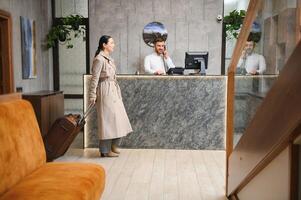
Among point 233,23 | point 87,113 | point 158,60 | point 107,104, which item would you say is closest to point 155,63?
point 158,60

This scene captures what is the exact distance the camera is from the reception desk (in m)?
5.34

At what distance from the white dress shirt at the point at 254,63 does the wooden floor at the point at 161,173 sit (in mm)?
1338

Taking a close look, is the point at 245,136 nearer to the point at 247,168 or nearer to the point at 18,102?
the point at 247,168

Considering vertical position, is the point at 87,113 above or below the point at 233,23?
below

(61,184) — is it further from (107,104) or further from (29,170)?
(107,104)

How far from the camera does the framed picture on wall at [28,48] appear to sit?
5.86m

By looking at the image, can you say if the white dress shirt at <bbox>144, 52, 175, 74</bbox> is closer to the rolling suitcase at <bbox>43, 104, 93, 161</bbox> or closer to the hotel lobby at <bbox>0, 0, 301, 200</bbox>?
the hotel lobby at <bbox>0, 0, 301, 200</bbox>

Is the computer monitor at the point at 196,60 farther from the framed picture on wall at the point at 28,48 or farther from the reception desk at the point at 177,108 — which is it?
the framed picture on wall at the point at 28,48

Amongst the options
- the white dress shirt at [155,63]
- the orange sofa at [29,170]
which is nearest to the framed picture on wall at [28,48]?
the white dress shirt at [155,63]

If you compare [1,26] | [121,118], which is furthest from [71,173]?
[1,26]

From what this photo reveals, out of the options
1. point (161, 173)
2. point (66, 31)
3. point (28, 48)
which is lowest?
point (161, 173)

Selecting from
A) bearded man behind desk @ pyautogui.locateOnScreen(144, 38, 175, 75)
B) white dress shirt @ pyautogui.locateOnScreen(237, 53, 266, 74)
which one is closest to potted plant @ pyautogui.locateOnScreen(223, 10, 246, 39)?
bearded man behind desk @ pyautogui.locateOnScreen(144, 38, 175, 75)

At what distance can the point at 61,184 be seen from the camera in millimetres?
2178

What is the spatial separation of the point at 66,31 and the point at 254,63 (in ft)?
18.0
